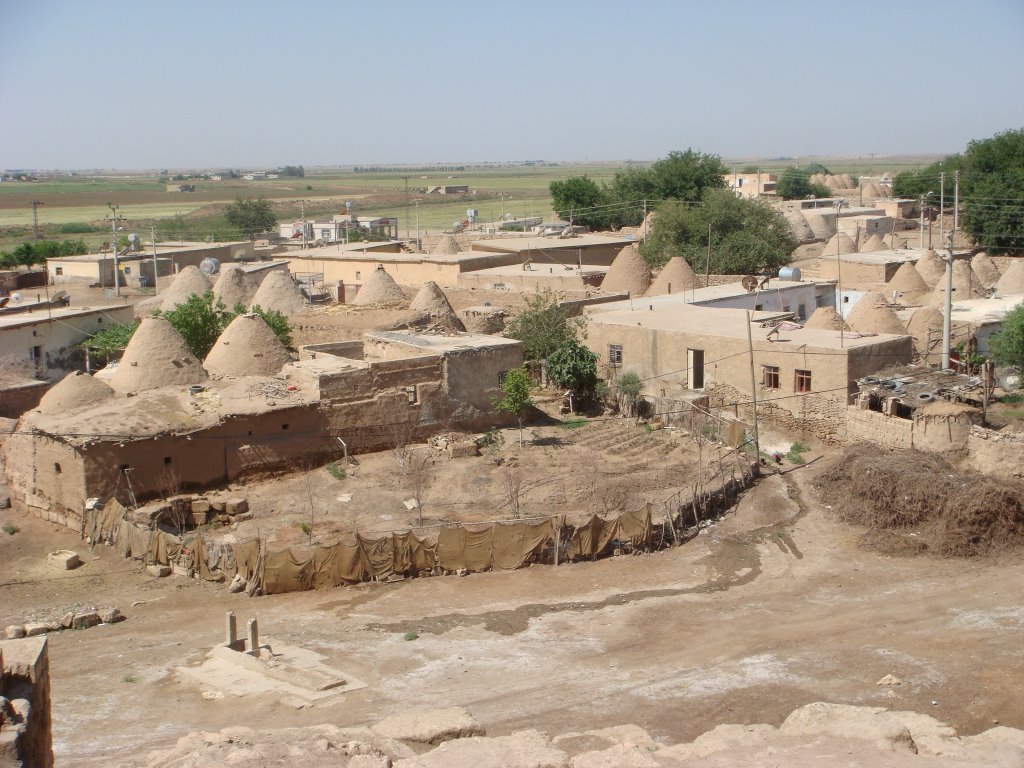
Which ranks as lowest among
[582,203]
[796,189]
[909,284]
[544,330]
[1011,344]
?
[1011,344]

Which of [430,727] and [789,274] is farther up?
[789,274]

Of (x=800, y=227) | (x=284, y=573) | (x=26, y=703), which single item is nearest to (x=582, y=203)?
(x=800, y=227)

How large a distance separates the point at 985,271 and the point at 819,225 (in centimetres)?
1615

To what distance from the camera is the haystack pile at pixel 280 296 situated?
30.4m

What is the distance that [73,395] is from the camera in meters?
19.9

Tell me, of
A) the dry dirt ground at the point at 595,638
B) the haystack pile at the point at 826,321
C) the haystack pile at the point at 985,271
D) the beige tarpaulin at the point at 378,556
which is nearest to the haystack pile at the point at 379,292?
the haystack pile at the point at 826,321

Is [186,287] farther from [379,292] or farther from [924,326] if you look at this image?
[924,326]

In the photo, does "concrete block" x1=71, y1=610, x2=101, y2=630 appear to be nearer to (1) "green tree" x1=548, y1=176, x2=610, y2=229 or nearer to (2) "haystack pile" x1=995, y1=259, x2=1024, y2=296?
(2) "haystack pile" x1=995, y1=259, x2=1024, y2=296

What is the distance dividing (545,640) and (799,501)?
21.9 feet

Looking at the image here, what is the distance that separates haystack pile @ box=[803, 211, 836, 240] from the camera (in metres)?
51.6

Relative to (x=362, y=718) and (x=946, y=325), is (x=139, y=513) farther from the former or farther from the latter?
(x=946, y=325)

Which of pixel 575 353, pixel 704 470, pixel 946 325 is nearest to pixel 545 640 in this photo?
pixel 704 470

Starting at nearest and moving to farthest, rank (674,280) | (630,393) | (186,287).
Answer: (630,393) < (186,287) < (674,280)

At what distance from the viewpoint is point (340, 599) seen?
15516mm
